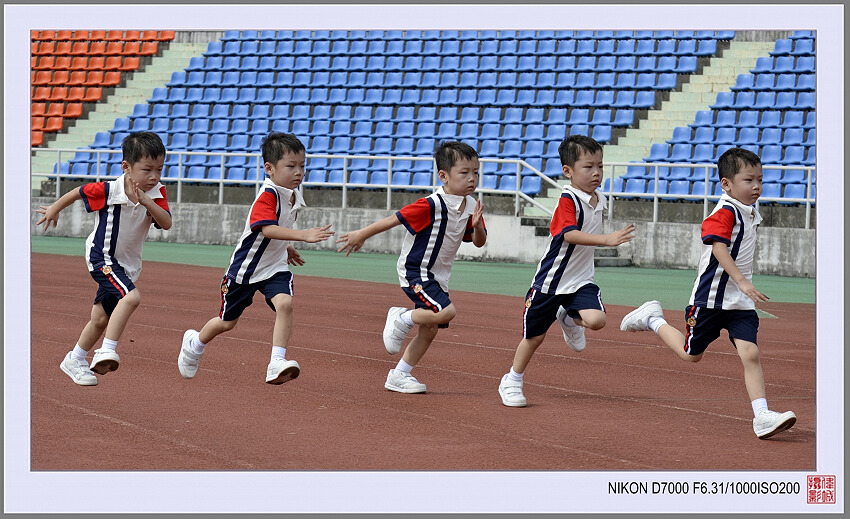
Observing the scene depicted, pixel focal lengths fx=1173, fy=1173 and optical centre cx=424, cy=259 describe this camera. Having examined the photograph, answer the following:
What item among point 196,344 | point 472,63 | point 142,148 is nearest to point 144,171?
point 142,148

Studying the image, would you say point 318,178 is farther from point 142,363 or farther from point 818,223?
point 818,223

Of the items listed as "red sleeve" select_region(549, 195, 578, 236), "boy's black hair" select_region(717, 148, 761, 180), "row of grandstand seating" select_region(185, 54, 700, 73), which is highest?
"row of grandstand seating" select_region(185, 54, 700, 73)

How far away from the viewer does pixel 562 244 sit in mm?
6855

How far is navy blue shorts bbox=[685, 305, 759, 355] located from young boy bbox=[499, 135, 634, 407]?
20.0 inches

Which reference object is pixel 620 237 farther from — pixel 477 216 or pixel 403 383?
pixel 403 383

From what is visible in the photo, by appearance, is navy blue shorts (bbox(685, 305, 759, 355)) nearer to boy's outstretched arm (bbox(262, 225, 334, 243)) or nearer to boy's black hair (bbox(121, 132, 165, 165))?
boy's outstretched arm (bbox(262, 225, 334, 243))

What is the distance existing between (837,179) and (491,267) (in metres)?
13.2

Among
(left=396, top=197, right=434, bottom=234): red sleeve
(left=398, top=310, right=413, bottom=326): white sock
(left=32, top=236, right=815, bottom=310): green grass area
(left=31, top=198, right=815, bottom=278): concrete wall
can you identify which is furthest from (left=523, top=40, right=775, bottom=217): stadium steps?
(left=396, top=197, right=434, bottom=234): red sleeve

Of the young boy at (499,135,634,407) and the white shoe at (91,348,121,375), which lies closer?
the young boy at (499,135,634,407)

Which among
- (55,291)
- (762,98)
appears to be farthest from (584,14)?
(762,98)

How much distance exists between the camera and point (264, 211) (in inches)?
264

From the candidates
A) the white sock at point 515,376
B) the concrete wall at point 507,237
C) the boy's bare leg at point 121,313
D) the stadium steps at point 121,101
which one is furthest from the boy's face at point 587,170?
the stadium steps at point 121,101

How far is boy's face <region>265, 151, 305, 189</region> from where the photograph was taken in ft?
21.9

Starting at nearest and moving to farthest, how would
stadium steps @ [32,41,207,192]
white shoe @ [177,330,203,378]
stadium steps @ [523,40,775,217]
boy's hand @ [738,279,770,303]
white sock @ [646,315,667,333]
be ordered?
boy's hand @ [738,279,770,303], white sock @ [646,315,667,333], white shoe @ [177,330,203,378], stadium steps @ [523,40,775,217], stadium steps @ [32,41,207,192]
